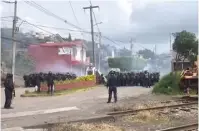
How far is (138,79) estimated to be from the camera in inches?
1391

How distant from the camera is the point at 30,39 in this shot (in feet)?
223

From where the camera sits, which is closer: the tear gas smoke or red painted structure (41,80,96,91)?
red painted structure (41,80,96,91)

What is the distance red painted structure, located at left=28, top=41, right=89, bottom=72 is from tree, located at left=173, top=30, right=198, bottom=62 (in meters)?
17.6

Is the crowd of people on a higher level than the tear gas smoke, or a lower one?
lower

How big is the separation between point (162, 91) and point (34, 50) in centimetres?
3604

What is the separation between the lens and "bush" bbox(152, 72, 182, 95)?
24.3 meters

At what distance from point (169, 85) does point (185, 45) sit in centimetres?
1796

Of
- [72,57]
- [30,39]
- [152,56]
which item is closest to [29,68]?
[72,57]

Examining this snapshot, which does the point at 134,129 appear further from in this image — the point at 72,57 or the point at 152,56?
the point at 152,56

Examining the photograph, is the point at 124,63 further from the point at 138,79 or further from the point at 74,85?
the point at 74,85

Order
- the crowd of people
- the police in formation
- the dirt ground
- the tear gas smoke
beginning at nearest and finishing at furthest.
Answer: the dirt ground → the crowd of people → the police in formation → the tear gas smoke

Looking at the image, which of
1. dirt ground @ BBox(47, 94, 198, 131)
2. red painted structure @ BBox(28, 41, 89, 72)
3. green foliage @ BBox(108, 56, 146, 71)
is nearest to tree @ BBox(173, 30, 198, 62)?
red painted structure @ BBox(28, 41, 89, 72)

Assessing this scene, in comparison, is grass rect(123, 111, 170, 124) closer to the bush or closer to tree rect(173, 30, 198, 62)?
the bush

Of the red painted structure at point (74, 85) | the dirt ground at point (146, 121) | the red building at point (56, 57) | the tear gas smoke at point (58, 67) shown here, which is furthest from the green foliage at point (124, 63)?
the dirt ground at point (146, 121)
